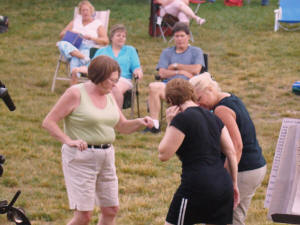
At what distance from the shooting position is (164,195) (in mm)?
5441

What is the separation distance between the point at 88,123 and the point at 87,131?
58 millimetres

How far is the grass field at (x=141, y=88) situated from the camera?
5.39 m

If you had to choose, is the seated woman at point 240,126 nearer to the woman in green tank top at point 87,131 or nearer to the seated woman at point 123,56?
the woman in green tank top at point 87,131

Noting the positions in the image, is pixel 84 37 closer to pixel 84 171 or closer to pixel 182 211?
pixel 84 171

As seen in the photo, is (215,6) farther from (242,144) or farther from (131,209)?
(242,144)

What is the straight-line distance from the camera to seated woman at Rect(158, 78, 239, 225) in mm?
3258

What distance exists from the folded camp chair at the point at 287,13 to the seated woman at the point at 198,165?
955 cm

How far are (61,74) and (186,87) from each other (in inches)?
276

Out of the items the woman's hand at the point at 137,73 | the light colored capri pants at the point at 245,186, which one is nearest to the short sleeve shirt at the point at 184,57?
the woman's hand at the point at 137,73

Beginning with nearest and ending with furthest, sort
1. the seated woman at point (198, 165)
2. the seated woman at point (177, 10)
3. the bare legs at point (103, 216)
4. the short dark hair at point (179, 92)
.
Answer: the seated woman at point (198, 165)
the short dark hair at point (179, 92)
the bare legs at point (103, 216)
the seated woman at point (177, 10)

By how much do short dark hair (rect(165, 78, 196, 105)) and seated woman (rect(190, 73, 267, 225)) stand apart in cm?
20

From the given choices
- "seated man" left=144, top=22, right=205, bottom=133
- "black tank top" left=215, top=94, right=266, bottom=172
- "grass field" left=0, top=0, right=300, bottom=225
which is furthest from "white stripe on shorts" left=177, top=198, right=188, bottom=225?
"seated man" left=144, top=22, right=205, bottom=133

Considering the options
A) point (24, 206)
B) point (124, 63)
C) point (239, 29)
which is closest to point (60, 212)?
point (24, 206)

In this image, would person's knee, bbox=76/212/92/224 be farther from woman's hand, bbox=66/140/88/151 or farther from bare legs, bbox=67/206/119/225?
woman's hand, bbox=66/140/88/151
